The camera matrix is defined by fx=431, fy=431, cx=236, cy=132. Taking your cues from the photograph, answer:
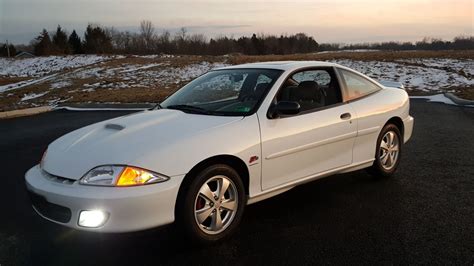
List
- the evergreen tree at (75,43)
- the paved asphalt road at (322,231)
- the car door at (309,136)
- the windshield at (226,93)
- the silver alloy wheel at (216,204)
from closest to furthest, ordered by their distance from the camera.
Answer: the paved asphalt road at (322,231) → the silver alloy wheel at (216,204) → the car door at (309,136) → the windshield at (226,93) → the evergreen tree at (75,43)

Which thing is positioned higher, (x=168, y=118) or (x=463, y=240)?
(x=168, y=118)

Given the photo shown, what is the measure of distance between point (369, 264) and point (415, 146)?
445cm

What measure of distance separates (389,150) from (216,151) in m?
2.75

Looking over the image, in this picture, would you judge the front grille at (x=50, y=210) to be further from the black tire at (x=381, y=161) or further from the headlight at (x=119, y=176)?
the black tire at (x=381, y=161)

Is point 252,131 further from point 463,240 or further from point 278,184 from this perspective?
point 463,240

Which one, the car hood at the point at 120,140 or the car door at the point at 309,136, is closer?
the car hood at the point at 120,140

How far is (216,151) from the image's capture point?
3.52m

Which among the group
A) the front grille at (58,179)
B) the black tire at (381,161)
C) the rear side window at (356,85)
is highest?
the rear side window at (356,85)

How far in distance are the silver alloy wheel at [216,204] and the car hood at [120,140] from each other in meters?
0.46

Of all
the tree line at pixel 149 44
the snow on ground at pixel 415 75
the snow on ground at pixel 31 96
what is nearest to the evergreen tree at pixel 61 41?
the tree line at pixel 149 44

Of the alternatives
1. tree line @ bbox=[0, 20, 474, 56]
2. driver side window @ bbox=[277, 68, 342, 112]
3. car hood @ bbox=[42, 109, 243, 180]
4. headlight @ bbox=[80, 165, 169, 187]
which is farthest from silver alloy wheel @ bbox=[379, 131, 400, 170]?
Result: tree line @ bbox=[0, 20, 474, 56]

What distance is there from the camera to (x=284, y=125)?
159 inches

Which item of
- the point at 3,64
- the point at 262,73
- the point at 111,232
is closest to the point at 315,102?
the point at 262,73

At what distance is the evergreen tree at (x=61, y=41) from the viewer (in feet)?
245
